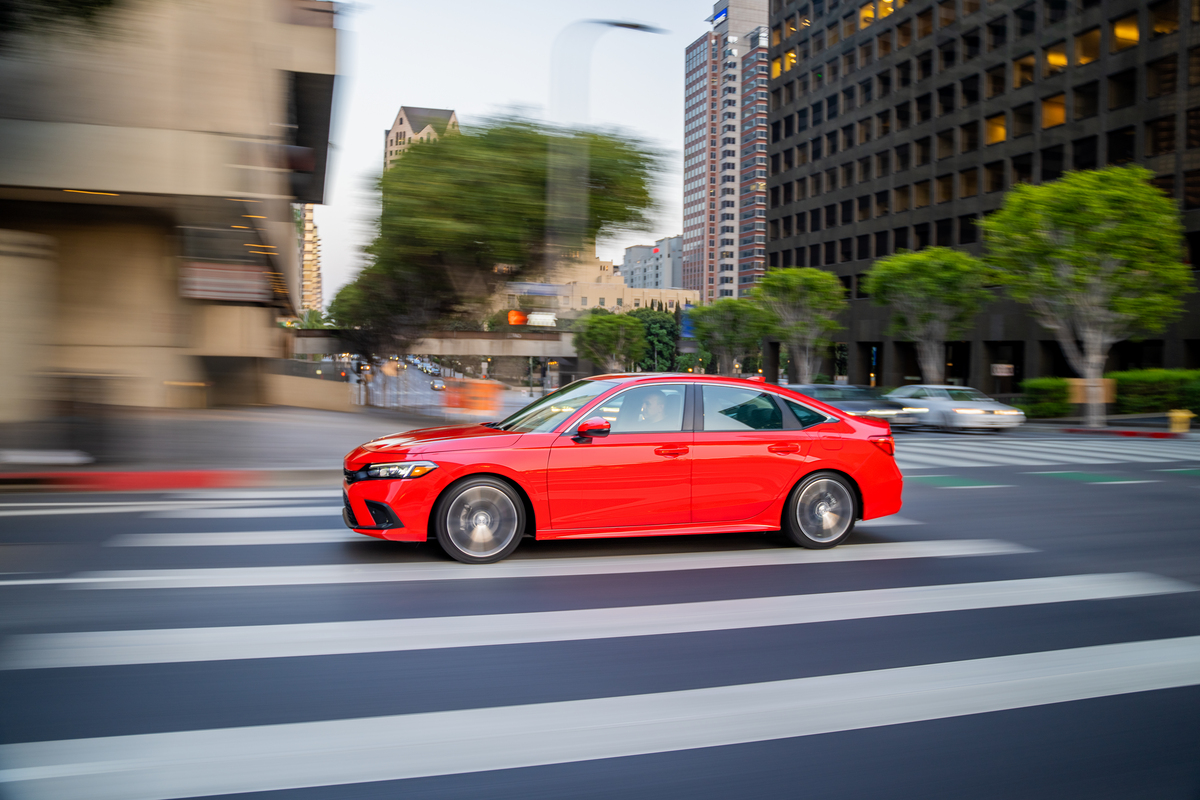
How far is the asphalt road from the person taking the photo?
324 cm

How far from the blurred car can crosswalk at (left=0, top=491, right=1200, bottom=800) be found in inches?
738

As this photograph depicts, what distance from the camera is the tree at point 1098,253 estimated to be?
2875 centimetres

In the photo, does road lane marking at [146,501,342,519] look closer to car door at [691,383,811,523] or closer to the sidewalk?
the sidewalk

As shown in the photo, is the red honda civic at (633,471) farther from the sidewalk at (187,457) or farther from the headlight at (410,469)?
the sidewalk at (187,457)

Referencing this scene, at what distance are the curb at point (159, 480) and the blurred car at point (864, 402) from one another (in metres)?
16.5

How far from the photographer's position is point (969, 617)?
5.29m

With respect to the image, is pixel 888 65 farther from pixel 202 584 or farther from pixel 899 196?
pixel 202 584

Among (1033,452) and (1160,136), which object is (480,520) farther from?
(1160,136)

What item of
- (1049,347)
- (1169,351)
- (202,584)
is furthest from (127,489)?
(1049,347)

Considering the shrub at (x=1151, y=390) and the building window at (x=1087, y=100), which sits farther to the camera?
the building window at (x=1087, y=100)

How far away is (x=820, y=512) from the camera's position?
738 cm

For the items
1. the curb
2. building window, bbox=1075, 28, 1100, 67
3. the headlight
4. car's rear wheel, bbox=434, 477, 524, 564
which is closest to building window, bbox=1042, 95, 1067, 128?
building window, bbox=1075, 28, 1100, 67

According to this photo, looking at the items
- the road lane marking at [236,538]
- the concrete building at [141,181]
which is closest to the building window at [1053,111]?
the concrete building at [141,181]

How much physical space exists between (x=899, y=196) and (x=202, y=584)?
5887 centimetres
